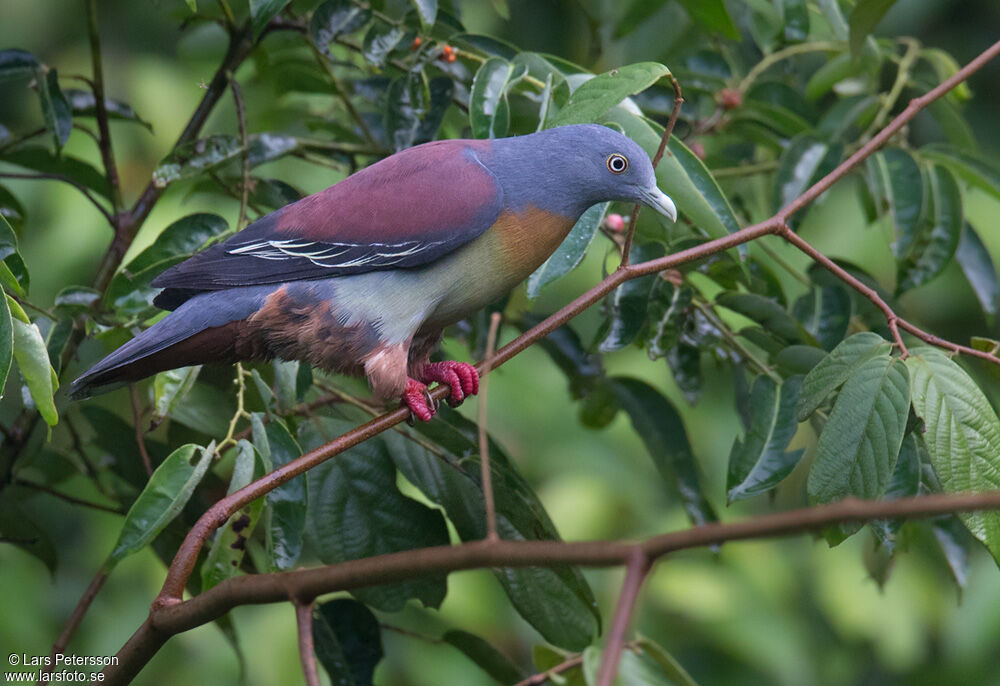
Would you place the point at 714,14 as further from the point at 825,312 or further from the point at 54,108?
the point at 54,108

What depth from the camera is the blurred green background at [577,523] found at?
150 inches

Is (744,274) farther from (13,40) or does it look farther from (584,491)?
(13,40)

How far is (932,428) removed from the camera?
1.69m

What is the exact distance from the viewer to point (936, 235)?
2.60 m

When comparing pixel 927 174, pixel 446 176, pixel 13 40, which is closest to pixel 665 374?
pixel 927 174

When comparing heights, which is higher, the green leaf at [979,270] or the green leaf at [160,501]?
the green leaf at [979,270]

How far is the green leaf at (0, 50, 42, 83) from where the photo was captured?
2420mm

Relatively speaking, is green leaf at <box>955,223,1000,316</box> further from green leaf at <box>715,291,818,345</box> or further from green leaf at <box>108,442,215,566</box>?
green leaf at <box>108,442,215,566</box>

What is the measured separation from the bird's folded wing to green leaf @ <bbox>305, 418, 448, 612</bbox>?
42 cm

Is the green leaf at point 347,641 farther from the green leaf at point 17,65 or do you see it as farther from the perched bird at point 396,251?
the green leaf at point 17,65

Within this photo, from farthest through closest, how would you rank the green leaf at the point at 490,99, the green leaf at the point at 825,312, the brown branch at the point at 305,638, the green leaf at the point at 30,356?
1. the green leaf at the point at 825,312
2. the green leaf at the point at 490,99
3. the green leaf at the point at 30,356
4. the brown branch at the point at 305,638

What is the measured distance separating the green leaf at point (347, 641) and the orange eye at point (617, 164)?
1.15 m

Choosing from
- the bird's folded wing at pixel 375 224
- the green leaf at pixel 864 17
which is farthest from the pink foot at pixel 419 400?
the green leaf at pixel 864 17

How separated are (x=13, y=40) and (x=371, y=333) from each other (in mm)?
3323
